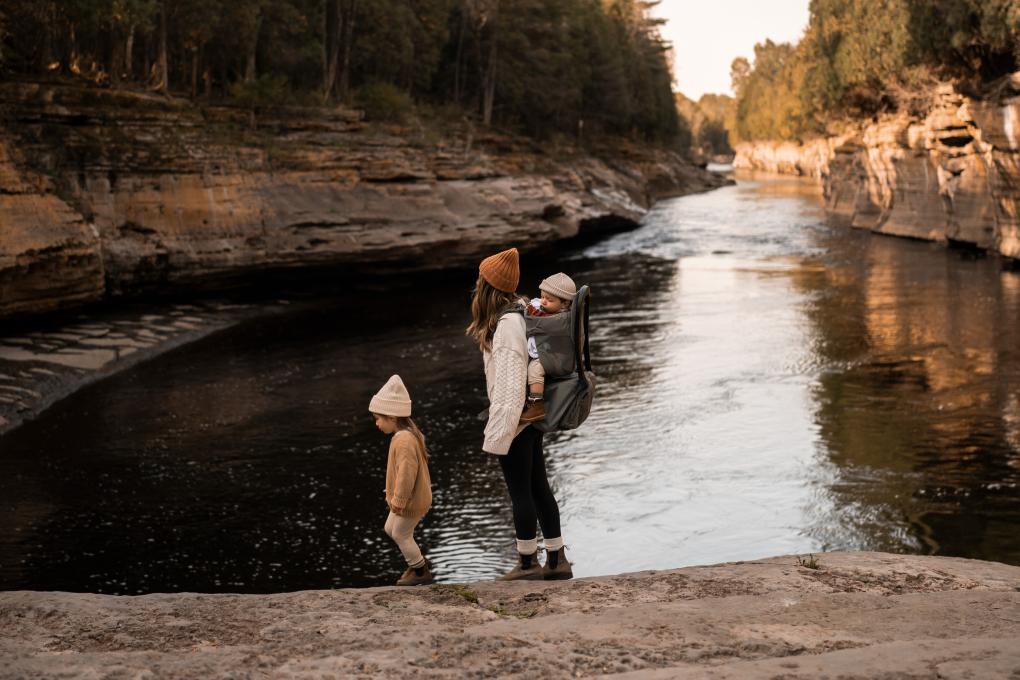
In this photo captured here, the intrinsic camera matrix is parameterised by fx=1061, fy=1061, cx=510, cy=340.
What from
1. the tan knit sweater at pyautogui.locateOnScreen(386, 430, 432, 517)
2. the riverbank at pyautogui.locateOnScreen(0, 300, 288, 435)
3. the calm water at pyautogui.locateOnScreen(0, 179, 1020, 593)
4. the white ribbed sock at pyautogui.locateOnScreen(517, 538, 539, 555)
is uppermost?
the tan knit sweater at pyautogui.locateOnScreen(386, 430, 432, 517)

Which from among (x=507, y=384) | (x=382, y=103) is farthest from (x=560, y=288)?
(x=382, y=103)

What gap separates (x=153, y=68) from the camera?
27000 millimetres

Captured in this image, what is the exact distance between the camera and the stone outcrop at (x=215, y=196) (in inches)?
758

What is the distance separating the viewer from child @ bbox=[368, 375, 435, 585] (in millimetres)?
A: 6406

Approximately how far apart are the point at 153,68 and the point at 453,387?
15.5 meters

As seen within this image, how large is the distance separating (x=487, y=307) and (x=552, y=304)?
381mm

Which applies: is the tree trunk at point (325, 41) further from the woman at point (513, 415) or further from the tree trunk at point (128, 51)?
the woman at point (513, 415)

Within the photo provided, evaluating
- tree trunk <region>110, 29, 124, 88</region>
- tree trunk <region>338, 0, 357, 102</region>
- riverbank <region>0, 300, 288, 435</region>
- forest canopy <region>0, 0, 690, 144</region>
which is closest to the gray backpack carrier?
riverbank <region>0, 300, 288, 435</region>

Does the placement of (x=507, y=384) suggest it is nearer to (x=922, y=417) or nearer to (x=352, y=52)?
(x=922, y=417)

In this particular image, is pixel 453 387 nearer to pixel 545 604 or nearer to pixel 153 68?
pixel 545 604

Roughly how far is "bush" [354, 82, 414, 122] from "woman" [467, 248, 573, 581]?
27.7 meters

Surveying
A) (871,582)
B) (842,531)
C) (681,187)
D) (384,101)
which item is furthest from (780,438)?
(681,187)

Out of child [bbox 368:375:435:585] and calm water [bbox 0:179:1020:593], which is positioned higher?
child [bbox 368:375:435:585]

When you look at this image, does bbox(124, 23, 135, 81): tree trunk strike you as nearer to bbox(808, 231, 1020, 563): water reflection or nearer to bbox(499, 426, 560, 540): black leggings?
bbox(808, 231, 1020, 563): water reflection
